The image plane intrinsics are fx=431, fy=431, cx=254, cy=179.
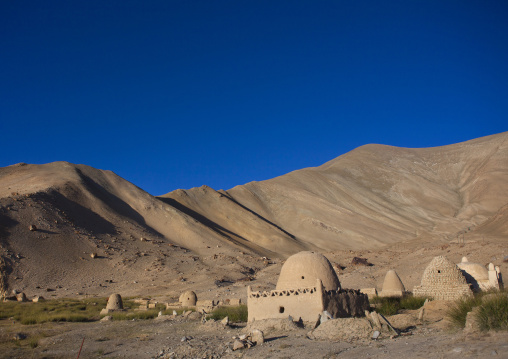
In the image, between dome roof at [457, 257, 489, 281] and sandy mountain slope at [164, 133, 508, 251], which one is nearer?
dome roof at [457, 257, 489, 281]

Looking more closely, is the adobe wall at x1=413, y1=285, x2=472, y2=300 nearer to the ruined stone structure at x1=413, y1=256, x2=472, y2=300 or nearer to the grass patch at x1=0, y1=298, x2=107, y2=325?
the ruined stone structure at x1=413, y1=256, x2=472, y2=300

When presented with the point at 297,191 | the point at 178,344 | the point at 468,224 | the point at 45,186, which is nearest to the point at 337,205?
the point at 297,191

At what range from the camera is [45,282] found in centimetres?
2802

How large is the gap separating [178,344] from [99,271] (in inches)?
898

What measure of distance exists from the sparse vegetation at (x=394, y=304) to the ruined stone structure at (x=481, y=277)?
208 centimetres

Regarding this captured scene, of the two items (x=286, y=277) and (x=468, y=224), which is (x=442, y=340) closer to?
(x=286, y=277)

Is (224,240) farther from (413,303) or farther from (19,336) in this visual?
(19,336)

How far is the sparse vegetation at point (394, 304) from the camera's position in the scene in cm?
1423

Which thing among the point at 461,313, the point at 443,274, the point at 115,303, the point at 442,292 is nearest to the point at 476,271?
the point at 443,274

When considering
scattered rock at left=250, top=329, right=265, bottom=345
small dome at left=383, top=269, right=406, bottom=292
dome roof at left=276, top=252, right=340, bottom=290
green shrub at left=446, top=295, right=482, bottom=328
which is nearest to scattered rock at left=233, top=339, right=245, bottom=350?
scattered rock at left=250, top=329, right=265, bottom=345

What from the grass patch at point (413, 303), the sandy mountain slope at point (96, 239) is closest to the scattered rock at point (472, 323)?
the grass patch at point (413, 303)

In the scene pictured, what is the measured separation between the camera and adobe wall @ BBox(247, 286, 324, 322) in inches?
459

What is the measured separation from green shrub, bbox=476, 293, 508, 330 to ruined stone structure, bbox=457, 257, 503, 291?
8359 millimetres

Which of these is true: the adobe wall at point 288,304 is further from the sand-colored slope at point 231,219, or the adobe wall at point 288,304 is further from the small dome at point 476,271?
the sand-colored slope at point 231,219
